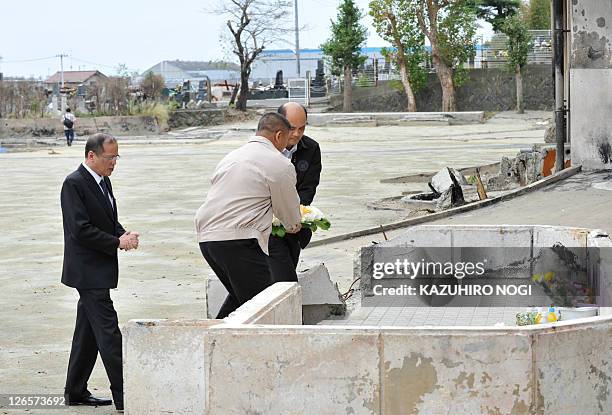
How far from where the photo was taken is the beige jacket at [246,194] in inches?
265

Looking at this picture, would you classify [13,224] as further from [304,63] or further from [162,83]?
[304,63]

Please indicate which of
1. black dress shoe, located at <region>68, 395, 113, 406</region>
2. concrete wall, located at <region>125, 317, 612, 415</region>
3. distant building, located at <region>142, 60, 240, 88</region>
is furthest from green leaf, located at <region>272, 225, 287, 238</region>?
distant building, located at <region>142, 60, 240, 88</region>

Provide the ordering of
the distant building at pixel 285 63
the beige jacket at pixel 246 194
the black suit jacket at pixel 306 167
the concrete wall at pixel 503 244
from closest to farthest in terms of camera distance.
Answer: the beige jacket at pixel 246 194 → the black suit jacket at pixel 306 167 → the concrete wall at pixel 503 244 → the distant building at pixel 285 63

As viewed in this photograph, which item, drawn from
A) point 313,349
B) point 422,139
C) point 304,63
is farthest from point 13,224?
point 304,63

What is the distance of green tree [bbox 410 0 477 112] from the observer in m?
55.2

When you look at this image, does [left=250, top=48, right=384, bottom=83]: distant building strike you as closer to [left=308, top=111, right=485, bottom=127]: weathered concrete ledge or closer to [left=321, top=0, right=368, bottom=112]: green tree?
[left=321, top=0, right=368, bottom=112]: green tree

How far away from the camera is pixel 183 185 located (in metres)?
24.3

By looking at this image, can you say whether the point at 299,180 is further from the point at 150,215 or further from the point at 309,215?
the point at 150,215

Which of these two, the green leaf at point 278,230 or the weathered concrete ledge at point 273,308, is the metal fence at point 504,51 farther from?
the weathered concrete ledge at point 273,308

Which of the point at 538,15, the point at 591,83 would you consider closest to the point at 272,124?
the point at 591,83

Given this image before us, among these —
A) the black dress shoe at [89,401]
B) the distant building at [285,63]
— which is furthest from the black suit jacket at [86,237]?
the distant building at [285,63]

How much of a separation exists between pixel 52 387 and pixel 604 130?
11.3m

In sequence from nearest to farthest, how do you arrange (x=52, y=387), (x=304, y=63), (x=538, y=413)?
(x=538, y=413), (x=52, y=387), (x=304, y=63)

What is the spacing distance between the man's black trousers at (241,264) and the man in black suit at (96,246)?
0.58 m
